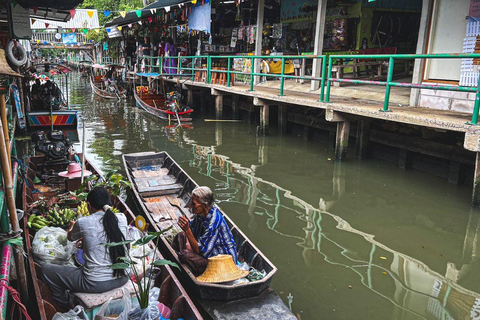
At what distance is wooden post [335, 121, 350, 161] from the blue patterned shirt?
586 cm

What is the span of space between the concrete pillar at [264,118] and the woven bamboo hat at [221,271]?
8700 mm

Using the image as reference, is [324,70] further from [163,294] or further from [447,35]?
[163,294]

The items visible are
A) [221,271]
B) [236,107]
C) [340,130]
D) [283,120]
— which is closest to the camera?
[221,271]

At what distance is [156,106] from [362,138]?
1043 cm

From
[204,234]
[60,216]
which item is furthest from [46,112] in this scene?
[204,234]

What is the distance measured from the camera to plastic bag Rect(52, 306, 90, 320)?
3.18 meters

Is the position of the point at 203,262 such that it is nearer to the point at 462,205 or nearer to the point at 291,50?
the point at 462,205

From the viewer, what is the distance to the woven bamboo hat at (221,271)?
3.96 metres

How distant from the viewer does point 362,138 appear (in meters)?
9.86

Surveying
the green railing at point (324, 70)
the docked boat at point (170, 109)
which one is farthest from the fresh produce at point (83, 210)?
the docked boat at point (170, 109)

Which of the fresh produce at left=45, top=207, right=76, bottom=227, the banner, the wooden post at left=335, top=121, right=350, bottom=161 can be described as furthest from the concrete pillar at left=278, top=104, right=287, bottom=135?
the banner

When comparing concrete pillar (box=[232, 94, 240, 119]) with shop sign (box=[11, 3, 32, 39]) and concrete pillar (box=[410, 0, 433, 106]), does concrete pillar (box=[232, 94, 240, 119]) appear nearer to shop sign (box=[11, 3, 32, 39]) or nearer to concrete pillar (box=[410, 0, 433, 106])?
concrete pillar (box=[410, 0, 433, 106])

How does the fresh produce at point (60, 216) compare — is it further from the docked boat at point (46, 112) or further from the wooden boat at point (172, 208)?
the docked boat at point (46, 112)

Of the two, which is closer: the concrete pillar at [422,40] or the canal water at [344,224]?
the canal water at [344,224]
